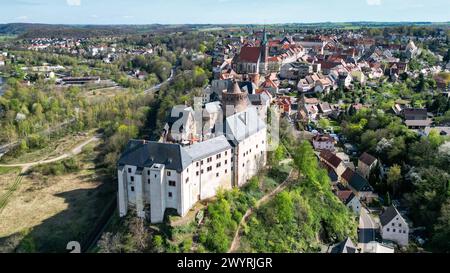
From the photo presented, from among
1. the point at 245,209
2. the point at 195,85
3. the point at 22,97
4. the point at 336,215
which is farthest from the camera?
the point at 22,97

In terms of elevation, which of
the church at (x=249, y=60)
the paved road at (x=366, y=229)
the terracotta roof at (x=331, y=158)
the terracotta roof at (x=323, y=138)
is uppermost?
the church at (x=249, y=60)

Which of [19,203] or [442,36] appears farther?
[442,36]

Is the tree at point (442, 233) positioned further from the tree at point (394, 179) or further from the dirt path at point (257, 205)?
the dirt path at point (257, 205)

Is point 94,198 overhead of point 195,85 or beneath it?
beneath

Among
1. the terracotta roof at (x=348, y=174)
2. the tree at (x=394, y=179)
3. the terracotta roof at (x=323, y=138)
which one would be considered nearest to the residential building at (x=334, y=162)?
the terracotta roof at (x=348, y=174)

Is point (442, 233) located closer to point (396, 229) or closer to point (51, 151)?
point (396, 229)
